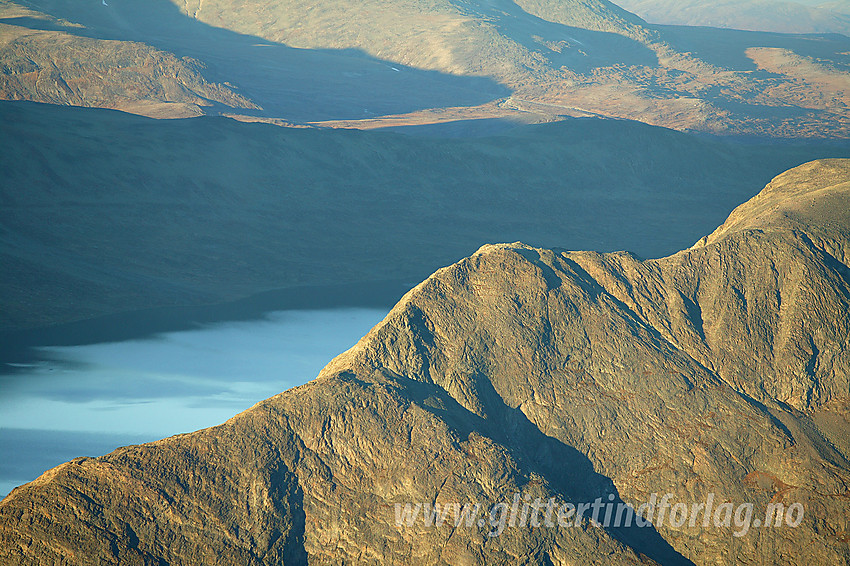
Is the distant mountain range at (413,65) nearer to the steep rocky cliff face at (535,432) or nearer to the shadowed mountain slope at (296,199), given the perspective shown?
the shadowed mountain slope at (296,199)

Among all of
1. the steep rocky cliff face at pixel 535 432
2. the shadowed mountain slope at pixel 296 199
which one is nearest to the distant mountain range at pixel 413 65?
the shadowed mountain slope at pixel 296 199

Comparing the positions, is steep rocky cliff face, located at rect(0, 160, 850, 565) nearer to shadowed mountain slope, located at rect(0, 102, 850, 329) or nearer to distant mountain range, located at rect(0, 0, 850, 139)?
shadowed mountain slope, located at rect(0, 102, 850, 329)

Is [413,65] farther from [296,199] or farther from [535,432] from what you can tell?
[535,432]

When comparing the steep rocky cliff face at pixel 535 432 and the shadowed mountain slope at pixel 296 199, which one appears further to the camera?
the shadowed mountain slope at pixel 296 199

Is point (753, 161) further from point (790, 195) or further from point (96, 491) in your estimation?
point (96, 491)

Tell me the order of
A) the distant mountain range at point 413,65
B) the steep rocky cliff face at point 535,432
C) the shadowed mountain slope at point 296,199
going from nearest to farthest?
the steep rocky cliff face at point 535,432
the shadowed mountain slope at point 296,199
the distant mountain range at point 413,65
